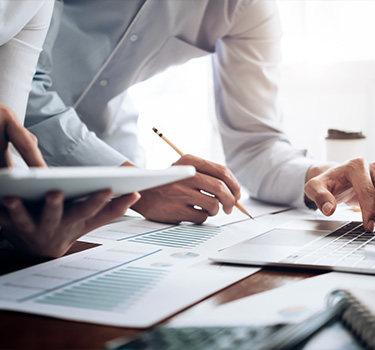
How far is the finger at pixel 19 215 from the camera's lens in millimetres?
521

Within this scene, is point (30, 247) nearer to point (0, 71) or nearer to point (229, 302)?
point (229, 302)

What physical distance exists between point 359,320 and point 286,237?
38cm

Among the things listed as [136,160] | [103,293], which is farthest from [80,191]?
[136,160]

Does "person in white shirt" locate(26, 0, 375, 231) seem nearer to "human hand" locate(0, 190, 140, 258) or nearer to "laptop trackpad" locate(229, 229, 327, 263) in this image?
"laptop trackpad" locate(229, 229, 327, 263)

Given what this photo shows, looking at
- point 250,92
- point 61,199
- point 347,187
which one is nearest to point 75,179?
point 61,199

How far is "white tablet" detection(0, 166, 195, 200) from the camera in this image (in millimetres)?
432

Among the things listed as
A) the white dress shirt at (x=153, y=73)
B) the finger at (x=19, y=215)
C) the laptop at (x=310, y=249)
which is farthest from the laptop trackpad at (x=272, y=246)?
the white dress shirt at (x=153, y=73)

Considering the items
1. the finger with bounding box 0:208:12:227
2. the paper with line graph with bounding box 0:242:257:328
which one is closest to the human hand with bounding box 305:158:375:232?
the paper with line graph with bounding box 0:242:257:328

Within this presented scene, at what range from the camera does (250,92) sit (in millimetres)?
1437

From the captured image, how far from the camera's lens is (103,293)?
0.51 m

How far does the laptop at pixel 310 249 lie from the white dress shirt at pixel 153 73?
1.16 ft

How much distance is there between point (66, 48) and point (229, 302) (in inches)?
39.2

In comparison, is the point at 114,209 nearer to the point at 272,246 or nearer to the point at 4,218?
the point at 4,218

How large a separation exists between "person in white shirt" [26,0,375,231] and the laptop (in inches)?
5.0
